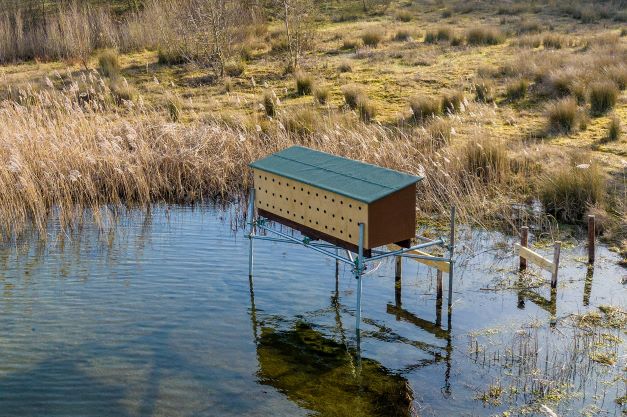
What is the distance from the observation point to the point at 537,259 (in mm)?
10672

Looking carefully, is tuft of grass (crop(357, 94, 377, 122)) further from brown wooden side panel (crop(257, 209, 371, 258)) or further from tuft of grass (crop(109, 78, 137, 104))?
brown wooden side panel (crop(257, 209, 371, 258))

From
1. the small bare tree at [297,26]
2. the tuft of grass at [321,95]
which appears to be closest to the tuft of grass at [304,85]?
the tuft of grass at [321,95]

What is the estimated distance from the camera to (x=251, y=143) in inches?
612

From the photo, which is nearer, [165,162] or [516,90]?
[165,162]

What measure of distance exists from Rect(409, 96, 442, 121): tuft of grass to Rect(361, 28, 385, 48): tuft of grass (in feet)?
24.5

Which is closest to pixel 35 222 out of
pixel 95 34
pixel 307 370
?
pixel 307 370

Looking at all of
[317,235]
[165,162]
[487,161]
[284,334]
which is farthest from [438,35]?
[284,334]

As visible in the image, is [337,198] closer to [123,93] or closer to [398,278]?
[398,278]

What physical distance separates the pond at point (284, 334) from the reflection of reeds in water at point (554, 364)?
0.02 metres

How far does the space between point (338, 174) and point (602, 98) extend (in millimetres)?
10546

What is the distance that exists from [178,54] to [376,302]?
14688 millimetres

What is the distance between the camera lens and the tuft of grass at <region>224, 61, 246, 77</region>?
22.3m

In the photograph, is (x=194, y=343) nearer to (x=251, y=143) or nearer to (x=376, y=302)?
(x=376, y=302)

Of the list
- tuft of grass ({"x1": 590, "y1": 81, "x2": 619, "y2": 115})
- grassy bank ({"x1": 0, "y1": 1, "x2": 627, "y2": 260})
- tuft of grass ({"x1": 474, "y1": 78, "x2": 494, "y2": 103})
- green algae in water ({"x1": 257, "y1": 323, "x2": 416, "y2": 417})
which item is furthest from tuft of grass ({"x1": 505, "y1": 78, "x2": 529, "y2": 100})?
green algae in water ({"x1": 257, "y1": 323, "x2": 416, "y2": 417})
